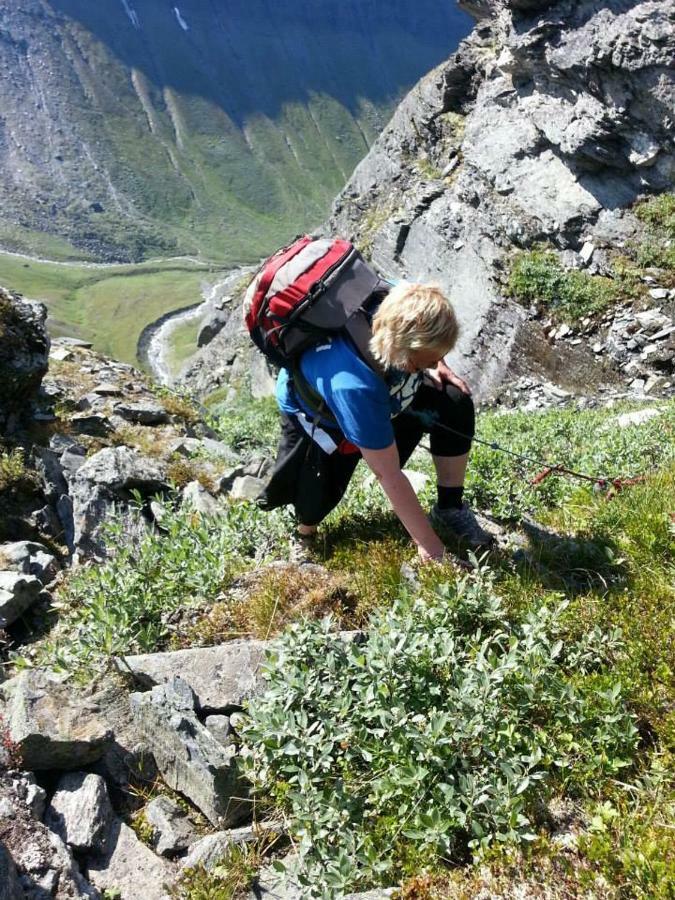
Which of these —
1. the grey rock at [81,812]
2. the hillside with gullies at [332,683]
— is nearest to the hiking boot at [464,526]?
the hillside with gullies at [332,683]

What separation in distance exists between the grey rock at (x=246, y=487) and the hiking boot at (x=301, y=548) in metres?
2.68

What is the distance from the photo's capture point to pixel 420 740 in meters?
3.29

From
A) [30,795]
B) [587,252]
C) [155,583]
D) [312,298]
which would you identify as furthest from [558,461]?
[587,252]

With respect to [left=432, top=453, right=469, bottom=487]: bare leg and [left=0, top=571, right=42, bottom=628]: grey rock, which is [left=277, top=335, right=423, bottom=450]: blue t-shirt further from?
[left=0, top=571, right=42, bottom=628]: grey rock

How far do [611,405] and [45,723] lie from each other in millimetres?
17219

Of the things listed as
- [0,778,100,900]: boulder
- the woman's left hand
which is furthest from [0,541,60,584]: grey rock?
the woman's left hand

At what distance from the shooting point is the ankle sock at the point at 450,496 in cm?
585

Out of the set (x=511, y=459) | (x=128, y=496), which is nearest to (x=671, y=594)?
(x=511, y=459)

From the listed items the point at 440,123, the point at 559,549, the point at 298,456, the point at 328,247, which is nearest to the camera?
the point at 328,247

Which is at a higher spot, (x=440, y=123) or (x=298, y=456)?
(x=440, y=123)

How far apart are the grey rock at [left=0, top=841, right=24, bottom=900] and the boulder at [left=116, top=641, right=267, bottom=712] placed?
148 centimetres

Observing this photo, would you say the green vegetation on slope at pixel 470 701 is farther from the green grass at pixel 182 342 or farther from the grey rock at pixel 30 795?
the green grass at pixel 182 342

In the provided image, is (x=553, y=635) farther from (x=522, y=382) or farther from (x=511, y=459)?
(x=522, y=382)

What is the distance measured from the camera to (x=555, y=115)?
2431 centimetres
